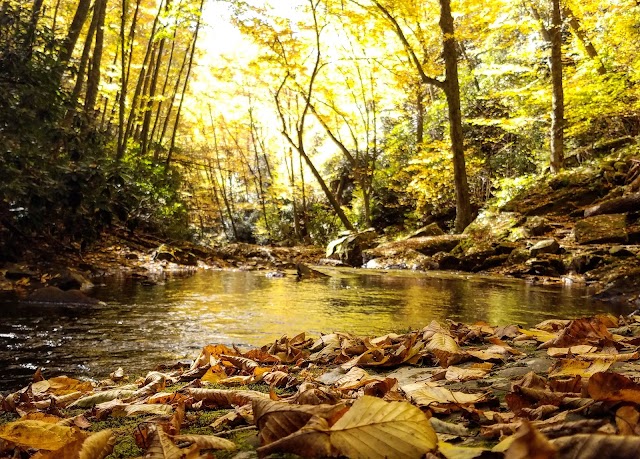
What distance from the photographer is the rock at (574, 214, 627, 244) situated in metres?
8.45

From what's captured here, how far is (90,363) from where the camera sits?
280 cm

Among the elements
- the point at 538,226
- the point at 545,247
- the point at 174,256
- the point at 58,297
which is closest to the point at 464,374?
the point at 58,297

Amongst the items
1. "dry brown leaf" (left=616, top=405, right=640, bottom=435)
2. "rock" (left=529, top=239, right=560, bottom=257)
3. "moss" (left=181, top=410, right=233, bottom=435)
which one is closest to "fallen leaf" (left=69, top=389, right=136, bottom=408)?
"moss" (left=181, top=410, right=233, bottom=435)

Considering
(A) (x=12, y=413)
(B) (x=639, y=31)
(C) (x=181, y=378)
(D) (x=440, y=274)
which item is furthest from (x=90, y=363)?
(B) (x=639, y=31)

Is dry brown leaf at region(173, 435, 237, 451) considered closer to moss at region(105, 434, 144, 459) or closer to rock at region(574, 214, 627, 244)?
moss at region(105, 434, 144, 459)

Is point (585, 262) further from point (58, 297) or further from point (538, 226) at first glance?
point (58, 297)

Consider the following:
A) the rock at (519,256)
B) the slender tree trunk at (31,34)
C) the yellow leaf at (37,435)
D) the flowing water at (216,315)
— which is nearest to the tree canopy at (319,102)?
the slender tree trunk at (31,34)

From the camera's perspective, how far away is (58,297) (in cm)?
507

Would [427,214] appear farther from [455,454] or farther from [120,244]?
[455,454]

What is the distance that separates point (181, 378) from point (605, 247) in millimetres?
8175

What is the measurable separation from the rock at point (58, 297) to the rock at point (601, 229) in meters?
8.35

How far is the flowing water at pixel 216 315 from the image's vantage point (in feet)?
9.77

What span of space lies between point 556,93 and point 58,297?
Result: 12.1 metres

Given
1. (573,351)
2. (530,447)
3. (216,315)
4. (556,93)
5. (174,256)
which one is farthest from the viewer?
(556,93)
